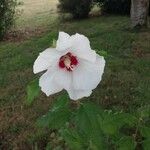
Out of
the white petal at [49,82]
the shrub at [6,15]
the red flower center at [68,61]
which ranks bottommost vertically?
the shrub at [6,15]

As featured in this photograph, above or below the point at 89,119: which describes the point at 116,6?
below

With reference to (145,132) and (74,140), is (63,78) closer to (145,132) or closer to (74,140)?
(145,132)

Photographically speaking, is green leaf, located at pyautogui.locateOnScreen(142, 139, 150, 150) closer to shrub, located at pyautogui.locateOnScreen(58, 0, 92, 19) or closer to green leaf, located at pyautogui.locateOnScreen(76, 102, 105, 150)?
green leaf, located at pyautogui.locateOnScreen(76, 102, 105, 150)

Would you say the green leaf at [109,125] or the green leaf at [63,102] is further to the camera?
the green leaf at [109,125]

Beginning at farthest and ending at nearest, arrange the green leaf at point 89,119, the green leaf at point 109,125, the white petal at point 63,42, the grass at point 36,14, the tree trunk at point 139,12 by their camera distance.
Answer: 1. the grass at point 36,14
2. the tree trunk at point 139,12
3. the green leaf at point 109,125
4. the green leaf at point 89,119
5. the white petal at point 63,42

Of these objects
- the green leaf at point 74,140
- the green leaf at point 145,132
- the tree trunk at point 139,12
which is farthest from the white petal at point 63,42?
the tree trunk at point 139,12

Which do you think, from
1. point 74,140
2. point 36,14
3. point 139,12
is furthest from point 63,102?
point 36,14

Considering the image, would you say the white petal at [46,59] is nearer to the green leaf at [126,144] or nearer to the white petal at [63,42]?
the white petal at [63,42]
